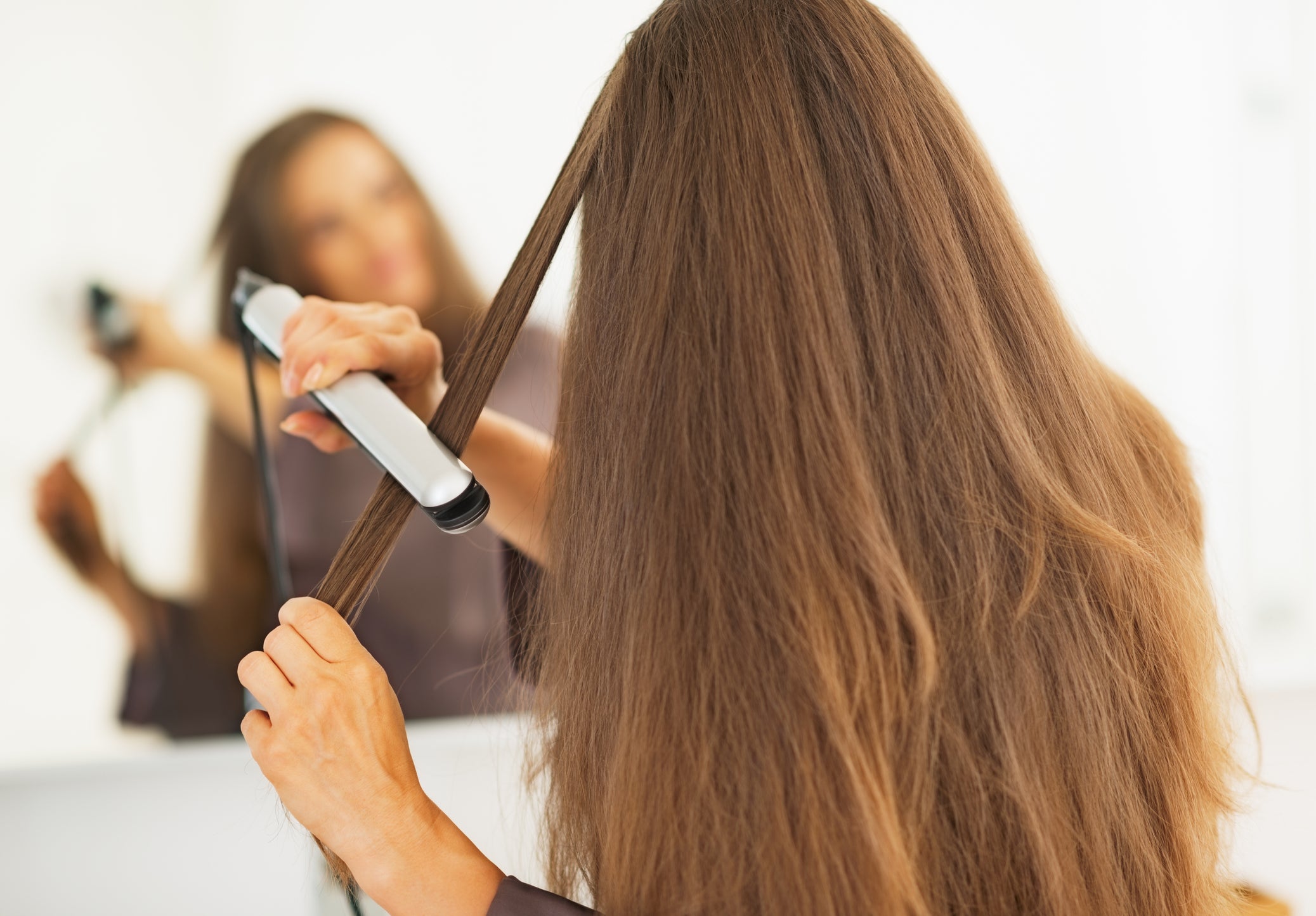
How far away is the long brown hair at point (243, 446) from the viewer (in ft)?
2.82

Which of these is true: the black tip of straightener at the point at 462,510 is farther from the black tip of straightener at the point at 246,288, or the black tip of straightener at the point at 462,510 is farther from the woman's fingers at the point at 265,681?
the black tip of straightener at the point at 246,288

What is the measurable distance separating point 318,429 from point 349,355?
5.0 inches

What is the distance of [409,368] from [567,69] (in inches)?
17.4

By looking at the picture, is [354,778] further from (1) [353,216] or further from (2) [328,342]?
(1) [353,216]

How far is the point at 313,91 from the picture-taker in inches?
34.5

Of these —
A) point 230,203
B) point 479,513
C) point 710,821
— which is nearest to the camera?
point 710,821

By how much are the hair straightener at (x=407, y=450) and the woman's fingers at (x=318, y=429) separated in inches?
3.4

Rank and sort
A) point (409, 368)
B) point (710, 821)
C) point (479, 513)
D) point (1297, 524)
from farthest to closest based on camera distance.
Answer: point (1297, 524)
point (409, 368)
point (479, 513)
point (710, 821)

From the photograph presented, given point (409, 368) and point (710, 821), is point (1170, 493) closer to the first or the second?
point (710, 821)

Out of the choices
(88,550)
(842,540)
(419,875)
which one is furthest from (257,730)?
(88,550)

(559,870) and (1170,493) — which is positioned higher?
(1170,493)

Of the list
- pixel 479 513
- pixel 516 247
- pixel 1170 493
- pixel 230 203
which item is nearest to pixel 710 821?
pixel 479 513

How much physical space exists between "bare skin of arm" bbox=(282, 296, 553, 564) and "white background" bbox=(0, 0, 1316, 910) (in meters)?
0.22

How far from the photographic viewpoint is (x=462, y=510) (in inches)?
21.4
